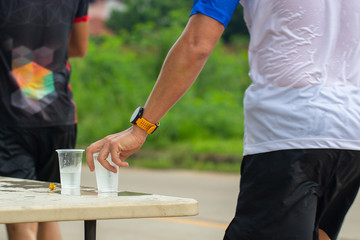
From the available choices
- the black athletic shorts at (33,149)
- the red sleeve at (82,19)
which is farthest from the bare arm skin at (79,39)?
the black athletic shorts at (33,149)

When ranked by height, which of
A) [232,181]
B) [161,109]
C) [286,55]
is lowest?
[232,181]

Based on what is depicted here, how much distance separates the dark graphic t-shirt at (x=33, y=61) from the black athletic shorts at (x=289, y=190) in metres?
1.55

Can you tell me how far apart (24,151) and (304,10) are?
1.75m

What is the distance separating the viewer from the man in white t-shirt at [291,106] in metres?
2.29

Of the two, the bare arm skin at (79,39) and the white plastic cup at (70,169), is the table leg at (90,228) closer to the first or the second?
the white plastic cup at (70,169)

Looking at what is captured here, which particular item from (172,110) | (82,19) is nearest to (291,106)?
(82,19)

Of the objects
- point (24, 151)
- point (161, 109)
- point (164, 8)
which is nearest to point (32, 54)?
point (24, 151)

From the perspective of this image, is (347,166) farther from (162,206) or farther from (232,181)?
(232,181)

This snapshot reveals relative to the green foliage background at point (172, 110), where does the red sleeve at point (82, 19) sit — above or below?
above

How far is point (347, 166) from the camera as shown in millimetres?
2342

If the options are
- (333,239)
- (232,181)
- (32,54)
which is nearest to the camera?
(333,239)

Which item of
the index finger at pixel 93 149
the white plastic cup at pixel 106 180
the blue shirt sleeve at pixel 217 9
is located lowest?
the white plastic cup at pixel 106 180

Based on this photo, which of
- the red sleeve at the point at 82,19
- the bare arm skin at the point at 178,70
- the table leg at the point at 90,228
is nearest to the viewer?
the table leg at the point at 90,228

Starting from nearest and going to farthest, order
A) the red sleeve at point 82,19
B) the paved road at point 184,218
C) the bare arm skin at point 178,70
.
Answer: the bare arm skin at point 178,70, the red sleeve at point 82,19, the paved road at point 184,218
